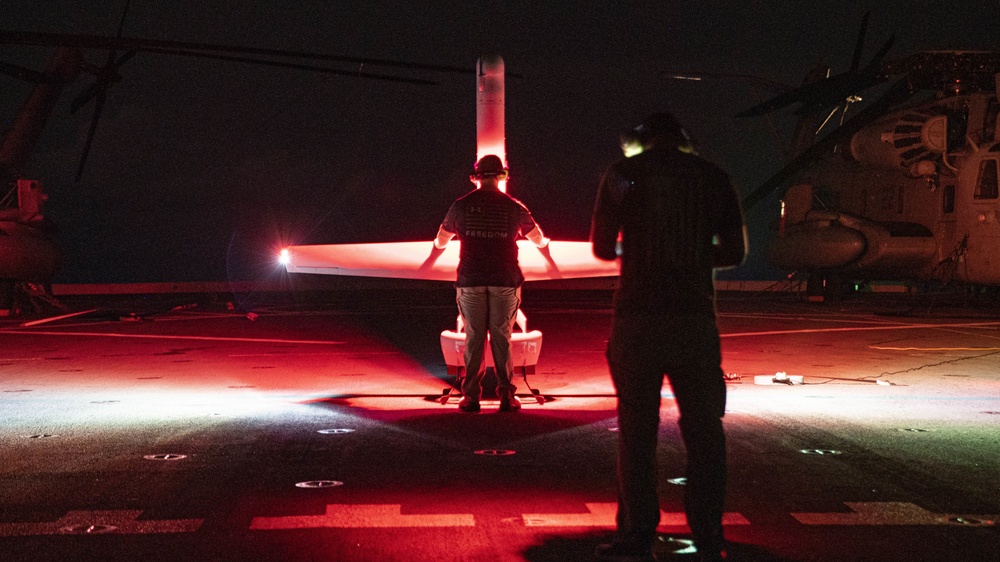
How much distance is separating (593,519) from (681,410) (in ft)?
3.20

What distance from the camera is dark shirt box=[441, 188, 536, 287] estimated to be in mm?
7359

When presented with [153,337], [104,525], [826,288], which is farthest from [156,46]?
[826,288]

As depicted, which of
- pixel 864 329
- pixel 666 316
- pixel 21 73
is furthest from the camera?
pixel 21 73

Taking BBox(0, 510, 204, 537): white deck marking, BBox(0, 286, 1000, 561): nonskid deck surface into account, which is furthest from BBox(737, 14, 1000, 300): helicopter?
BBox(0, 510, 204, 537): white deck marking

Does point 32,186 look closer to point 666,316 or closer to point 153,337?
point 153,337

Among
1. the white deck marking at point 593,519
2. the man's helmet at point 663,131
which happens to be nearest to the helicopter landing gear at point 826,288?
the white deck marking at point 593,519

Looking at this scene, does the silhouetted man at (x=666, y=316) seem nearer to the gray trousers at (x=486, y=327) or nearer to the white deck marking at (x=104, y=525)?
the white deck marking at (x=104, y=525)

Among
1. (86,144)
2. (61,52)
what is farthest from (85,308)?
(61,52)

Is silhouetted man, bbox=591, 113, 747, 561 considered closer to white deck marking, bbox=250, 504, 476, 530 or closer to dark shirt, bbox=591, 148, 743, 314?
dark shirt, bbox=591, 148, 743, 314

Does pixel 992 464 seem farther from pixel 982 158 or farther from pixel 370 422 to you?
pixel 982 158

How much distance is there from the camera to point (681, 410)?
3.62m

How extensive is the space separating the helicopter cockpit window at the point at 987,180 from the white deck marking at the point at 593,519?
61.0 feet

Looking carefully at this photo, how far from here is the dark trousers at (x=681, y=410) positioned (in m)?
3.56

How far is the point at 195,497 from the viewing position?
→ 15.5ft
